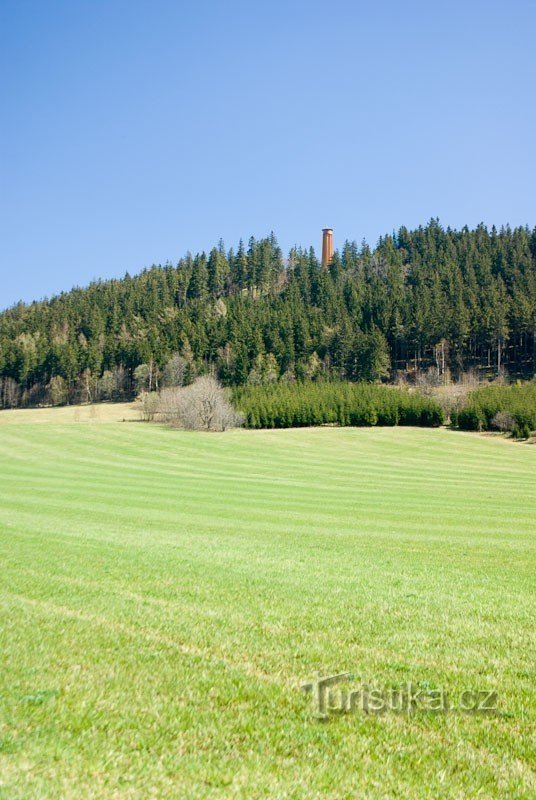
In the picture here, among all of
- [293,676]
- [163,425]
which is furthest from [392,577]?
[163,425]

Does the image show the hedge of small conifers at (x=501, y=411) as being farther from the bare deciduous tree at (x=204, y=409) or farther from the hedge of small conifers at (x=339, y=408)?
the bare deciduous tree at (x=204, y=409)

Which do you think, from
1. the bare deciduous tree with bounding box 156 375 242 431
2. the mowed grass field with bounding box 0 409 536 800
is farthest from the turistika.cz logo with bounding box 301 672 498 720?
the bare deciduous tree with bounding box 156 375 242 431

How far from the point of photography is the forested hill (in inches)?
5143

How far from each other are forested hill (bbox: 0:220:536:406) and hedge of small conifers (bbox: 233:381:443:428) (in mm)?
25006

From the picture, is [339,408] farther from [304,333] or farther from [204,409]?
[304,333]

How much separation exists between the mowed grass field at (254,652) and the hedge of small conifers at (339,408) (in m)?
78.8

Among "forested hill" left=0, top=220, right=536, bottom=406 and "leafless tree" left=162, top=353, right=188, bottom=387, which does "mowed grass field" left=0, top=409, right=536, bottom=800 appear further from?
"forested hill" left=0, top=220, right=536, bottom=406

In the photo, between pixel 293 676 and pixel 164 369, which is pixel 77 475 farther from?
pixel 164 369

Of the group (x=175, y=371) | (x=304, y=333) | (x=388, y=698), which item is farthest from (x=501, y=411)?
(x=388, y=698)

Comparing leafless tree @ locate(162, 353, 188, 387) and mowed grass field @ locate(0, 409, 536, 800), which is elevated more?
leafless tree @ locate(162, 353, 188, 387)

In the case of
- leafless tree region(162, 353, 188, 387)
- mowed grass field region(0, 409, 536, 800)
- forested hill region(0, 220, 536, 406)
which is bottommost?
mowed grass field region(0, 409, 536, 800)

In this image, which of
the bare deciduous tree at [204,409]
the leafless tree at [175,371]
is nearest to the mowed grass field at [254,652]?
the bare deciduous tree at [204,409]

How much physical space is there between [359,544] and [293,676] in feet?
37.6

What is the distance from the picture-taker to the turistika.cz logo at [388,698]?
5.92 m
